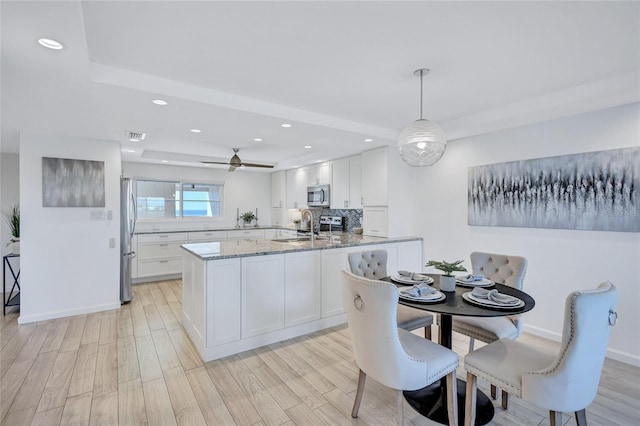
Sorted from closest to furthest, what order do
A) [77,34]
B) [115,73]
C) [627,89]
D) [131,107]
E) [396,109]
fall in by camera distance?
1. [77,34]
2. [115,73]
3. [627,89]
4. [131,107]
5. [396,109]

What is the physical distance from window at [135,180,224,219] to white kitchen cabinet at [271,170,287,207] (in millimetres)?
1232

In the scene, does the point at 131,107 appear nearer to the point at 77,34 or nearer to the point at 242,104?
the point at 242,104

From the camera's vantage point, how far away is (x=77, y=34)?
1.59 m

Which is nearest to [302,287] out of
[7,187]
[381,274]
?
[381,274]

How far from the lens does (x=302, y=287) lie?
333cm

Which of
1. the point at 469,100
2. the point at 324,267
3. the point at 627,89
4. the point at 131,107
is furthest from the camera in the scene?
the point at 324,267

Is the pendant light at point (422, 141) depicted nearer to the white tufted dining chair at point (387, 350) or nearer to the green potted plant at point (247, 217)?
the white tufted dining chair at point (387, 350)

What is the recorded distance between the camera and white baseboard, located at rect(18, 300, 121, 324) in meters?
3.59

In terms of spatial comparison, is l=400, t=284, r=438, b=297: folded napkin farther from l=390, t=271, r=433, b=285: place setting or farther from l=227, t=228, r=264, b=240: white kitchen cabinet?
l=227, t=228, r=264, b=240: white kitchen cabinet

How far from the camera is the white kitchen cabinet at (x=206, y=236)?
6016mm

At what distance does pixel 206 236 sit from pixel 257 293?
11.8 ft

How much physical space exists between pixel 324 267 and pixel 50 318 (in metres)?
3.43

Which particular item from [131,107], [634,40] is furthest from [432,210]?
[131,107]

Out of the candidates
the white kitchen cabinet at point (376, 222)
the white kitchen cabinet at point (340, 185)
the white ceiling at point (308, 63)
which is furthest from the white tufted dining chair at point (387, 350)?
the white kitchen cabinet at point (340, 185)
